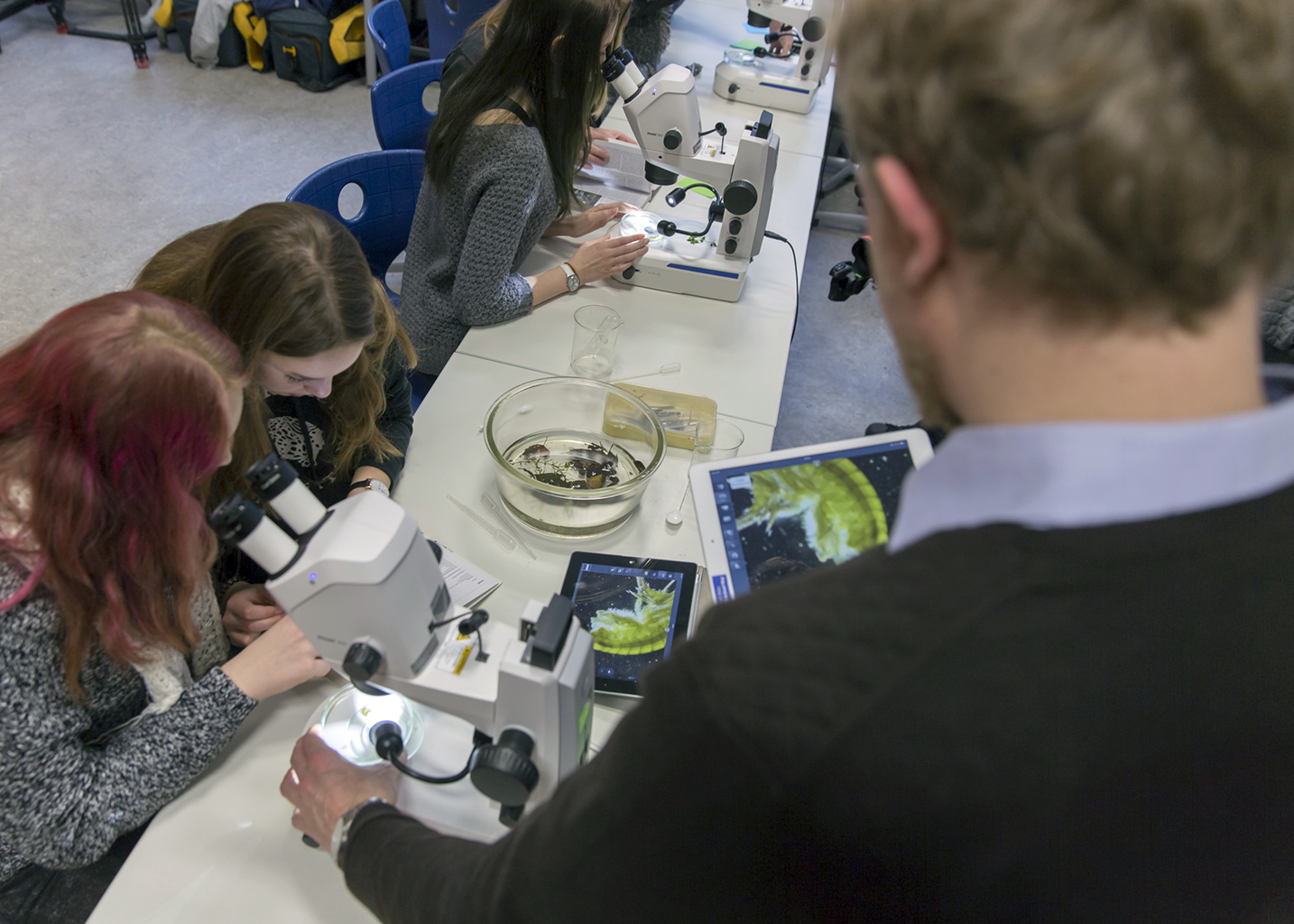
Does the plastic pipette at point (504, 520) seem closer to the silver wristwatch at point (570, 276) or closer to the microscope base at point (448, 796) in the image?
the microscope base at point (448, 796)

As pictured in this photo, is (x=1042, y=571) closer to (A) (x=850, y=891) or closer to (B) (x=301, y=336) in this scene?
(A) (x=850, y=891)

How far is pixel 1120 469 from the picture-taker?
444mm

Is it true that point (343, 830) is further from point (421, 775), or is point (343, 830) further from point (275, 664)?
point (275, 664)

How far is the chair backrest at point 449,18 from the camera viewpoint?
3211 millimetres

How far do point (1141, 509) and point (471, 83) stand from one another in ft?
5.58

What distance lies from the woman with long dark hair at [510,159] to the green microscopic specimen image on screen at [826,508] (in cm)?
87

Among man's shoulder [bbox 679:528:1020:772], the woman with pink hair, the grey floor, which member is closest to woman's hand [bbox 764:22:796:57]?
the grey floor

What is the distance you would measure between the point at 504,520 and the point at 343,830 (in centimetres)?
60

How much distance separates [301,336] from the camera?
4.11ft

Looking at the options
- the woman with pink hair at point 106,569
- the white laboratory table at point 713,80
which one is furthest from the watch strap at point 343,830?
the white laboratory table at point 713,80

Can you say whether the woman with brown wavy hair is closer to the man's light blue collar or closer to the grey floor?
the man's light blue collar

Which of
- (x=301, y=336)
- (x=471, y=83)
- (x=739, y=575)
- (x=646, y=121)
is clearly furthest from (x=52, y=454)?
(x=646, y=121)

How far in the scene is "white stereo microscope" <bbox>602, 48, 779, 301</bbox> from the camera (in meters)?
1.82

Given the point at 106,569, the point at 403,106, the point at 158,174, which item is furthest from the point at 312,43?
the point at 106,569
